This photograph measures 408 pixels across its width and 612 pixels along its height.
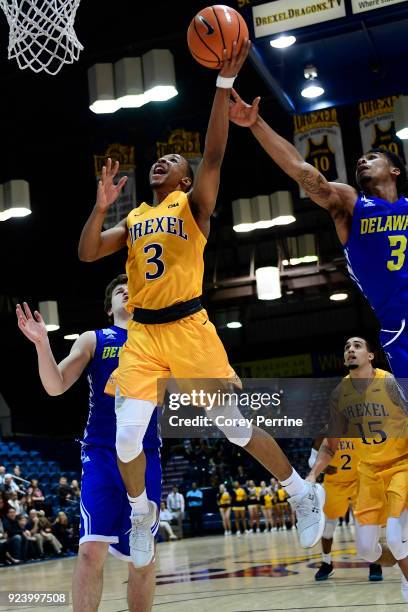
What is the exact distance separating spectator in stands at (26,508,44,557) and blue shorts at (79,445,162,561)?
36.6 ft

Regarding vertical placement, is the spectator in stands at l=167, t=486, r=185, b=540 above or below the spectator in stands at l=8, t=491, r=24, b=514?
below

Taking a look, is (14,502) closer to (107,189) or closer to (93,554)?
(93,554)

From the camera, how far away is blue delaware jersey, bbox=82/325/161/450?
4777mm

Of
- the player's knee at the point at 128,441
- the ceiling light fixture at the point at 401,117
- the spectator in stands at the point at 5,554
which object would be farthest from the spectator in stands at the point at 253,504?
the player's knee at the point at 128,441

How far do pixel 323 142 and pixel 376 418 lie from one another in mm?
7683

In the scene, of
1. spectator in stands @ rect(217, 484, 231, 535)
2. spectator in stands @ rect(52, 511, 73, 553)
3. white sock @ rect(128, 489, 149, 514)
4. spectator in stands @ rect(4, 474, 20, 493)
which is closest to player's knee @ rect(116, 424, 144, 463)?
white sock @ rect(128, 489, 149, 514)

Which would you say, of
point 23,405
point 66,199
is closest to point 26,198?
point 66,199

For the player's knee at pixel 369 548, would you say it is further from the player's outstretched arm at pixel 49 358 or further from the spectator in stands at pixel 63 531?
the spectator in stands at pixel 63 531

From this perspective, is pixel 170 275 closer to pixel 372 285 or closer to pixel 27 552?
→ pixel 372 285

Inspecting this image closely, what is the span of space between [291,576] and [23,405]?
20.4 meters

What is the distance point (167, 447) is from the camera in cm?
2872

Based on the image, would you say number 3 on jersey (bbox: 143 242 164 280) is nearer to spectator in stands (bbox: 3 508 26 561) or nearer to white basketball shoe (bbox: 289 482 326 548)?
white basketball shoe (bbox: 289 482 326 548)

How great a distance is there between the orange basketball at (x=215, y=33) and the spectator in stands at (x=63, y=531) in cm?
1362

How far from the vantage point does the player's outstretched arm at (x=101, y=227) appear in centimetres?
435
